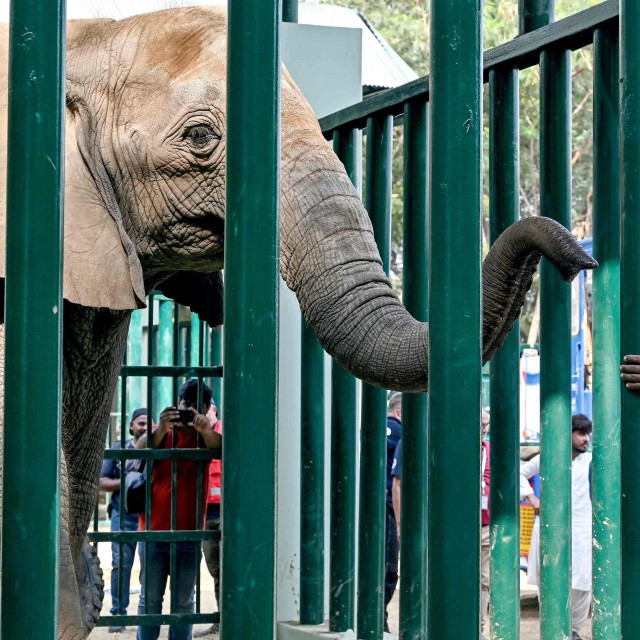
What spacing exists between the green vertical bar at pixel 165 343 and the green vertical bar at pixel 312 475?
5.06m

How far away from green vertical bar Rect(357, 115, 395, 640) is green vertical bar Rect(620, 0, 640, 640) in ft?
8.09

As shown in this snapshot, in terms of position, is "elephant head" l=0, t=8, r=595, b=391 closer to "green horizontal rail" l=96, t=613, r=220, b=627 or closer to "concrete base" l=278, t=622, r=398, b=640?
"concrete base" l=278, t=622, r=398, b=640

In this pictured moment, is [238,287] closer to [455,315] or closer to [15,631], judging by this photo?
[455,315]

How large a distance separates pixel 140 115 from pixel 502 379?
1.36m

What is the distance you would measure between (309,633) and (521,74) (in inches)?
625

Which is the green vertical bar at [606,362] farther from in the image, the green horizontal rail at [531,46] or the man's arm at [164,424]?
the man's arm at [164,424]

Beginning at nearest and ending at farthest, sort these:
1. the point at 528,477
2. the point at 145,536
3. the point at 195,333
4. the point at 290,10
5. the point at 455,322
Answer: the point at 455,322, the point at 145,536, the point at 290,10, the point at 528,477, the point at 195,333

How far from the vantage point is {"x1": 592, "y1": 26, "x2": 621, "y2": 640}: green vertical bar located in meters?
3.26

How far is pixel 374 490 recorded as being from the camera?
4.27m

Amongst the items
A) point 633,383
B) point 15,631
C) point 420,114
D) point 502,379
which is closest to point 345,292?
point 502,379

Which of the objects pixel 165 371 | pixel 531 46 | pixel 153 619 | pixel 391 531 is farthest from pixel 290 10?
pixel 391 531

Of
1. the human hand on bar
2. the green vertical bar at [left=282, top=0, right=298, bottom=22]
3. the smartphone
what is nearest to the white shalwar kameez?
the smartphone

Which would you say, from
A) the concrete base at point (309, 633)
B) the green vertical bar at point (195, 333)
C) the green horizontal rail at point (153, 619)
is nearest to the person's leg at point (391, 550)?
the green vertical bar at point (195, 333)

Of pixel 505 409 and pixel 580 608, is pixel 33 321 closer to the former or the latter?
pixel 505 409
